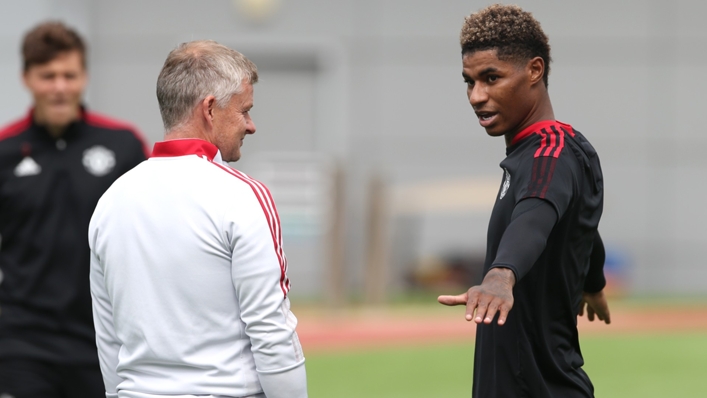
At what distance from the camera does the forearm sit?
2.89 m

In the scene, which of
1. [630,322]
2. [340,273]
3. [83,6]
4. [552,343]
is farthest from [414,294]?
[552,343]

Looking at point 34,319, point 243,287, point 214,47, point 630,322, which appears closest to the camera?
point 243,287

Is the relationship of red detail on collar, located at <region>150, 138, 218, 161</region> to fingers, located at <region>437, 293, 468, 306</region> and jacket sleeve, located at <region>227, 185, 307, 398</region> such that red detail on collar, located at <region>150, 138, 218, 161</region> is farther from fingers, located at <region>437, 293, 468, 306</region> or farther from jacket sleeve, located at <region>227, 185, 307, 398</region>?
fingers, located at <region>437, 293, 468, 306</region>

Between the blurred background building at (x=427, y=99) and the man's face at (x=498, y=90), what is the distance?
13.2m

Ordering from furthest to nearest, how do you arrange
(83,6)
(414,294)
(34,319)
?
(83,6), (414,294), (34,319)

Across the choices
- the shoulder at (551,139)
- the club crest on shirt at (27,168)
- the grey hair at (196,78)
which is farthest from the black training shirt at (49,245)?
the shoulder at (551,139)

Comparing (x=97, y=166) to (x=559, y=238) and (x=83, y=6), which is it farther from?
(x=83, y=6)

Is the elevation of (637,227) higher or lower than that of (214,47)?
lower

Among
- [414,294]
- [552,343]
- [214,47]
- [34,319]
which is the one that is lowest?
[414,294]

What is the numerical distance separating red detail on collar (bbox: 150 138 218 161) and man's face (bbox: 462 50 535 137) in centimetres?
89

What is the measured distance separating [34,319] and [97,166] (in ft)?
2.58

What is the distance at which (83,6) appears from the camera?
16.7 m

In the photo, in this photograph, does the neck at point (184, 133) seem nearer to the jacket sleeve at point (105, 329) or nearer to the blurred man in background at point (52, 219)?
the jacket sleeve at point (105, 329)

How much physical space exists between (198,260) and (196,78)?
1.90ft
